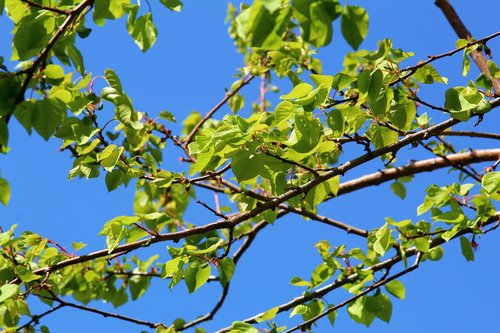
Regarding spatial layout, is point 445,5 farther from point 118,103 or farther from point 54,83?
point 54,83

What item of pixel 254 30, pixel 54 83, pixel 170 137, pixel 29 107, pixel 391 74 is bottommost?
pixel 254 30

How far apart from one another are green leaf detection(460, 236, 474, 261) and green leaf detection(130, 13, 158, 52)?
4.58 ft

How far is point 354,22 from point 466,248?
4.90ft

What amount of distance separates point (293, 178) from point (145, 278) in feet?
4.60

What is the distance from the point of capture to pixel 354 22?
4.14ft

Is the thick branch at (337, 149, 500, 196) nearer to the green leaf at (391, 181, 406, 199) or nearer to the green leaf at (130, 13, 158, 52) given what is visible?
the green leaf at (391, 181, 406, 199)

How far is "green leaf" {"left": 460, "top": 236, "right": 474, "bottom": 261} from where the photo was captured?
8.14 ft

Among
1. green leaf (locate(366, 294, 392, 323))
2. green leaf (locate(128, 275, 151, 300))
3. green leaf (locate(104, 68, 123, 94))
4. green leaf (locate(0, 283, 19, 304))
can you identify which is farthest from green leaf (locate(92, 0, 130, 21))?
green leaf (locate(128, 275, 151, 300))

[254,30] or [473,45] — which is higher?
[473,45]

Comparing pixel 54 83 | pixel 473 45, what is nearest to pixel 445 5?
pixel 473 45

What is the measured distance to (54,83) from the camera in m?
1.60

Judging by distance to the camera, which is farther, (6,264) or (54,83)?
(6,264)

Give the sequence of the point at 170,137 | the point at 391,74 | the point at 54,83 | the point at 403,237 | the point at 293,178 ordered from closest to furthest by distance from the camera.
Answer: the point at 54,83, the point at 391,74, the point at 293,178, the point at 403,237, the point at 170,137

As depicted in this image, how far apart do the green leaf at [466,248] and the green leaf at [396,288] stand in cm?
28
